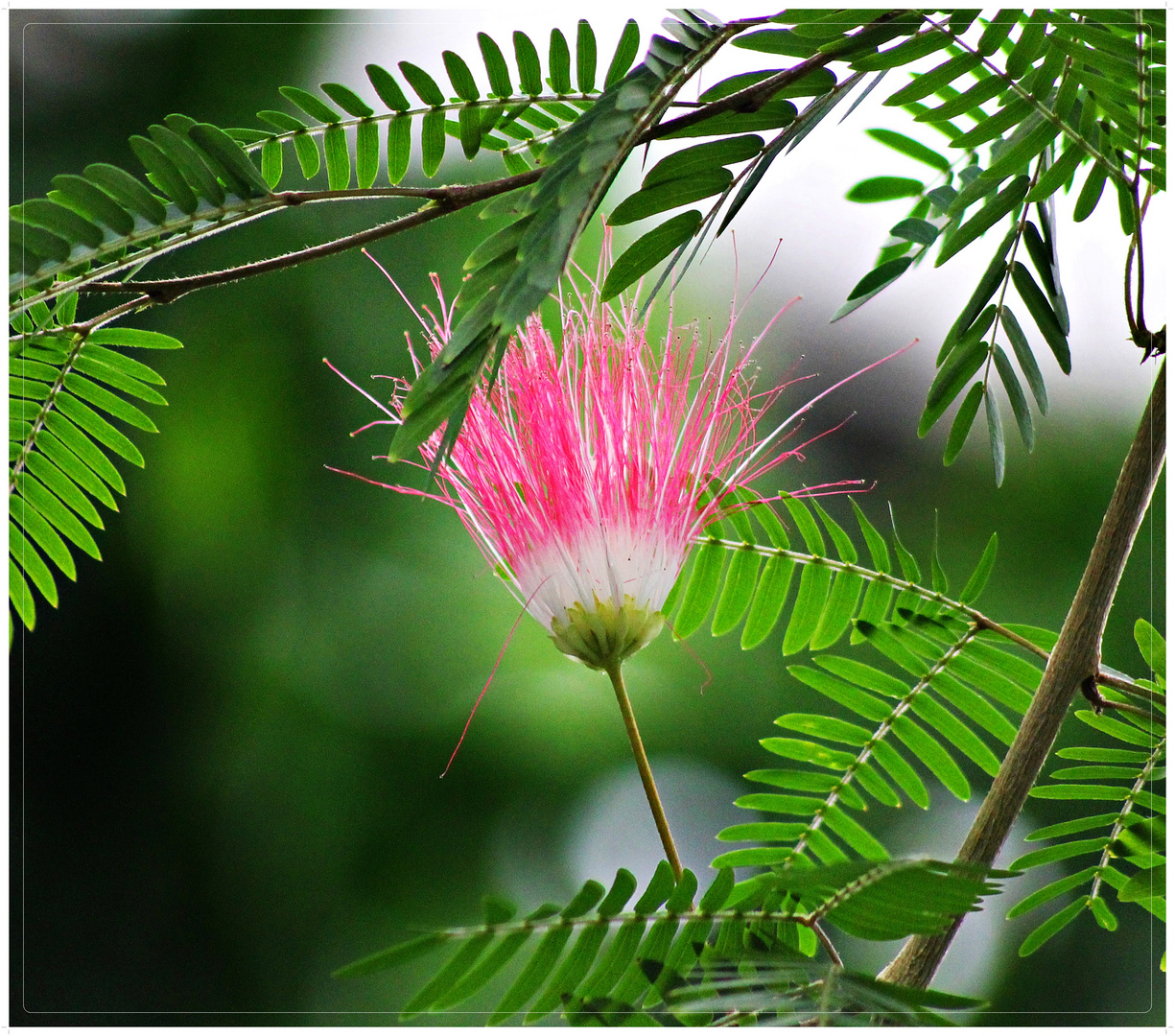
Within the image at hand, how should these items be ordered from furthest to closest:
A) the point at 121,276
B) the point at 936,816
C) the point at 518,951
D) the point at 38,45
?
the point at 936,816, the point at 38,45, the point at 121,276, the point at 518,951

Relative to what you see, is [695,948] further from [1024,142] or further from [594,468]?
[1024,142]

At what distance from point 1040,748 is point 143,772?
5.17ft

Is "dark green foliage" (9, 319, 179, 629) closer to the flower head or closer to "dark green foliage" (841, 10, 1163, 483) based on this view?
the flower head

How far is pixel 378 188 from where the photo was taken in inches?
14.1

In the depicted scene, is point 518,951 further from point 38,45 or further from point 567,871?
point 567,871

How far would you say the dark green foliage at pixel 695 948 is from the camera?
0.28 meters

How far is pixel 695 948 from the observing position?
32 centimetres

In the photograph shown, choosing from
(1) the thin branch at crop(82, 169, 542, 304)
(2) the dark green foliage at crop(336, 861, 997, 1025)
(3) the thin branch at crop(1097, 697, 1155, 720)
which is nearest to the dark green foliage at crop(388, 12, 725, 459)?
(1) the thin branch at crop(82, 169, 542, 304)

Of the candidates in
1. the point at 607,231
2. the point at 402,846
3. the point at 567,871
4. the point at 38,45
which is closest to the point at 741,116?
the point at 607,231

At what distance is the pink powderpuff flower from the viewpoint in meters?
0.36

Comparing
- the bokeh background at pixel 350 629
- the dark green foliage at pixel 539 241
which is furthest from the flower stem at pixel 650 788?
the bokeh background at pixel 350 629

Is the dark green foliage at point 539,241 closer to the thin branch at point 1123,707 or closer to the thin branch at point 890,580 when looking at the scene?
the thin branch at point 890,580

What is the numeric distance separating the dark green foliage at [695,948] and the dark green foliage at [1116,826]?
147 mm

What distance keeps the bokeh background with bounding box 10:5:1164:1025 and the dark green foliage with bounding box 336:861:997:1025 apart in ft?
0.86
